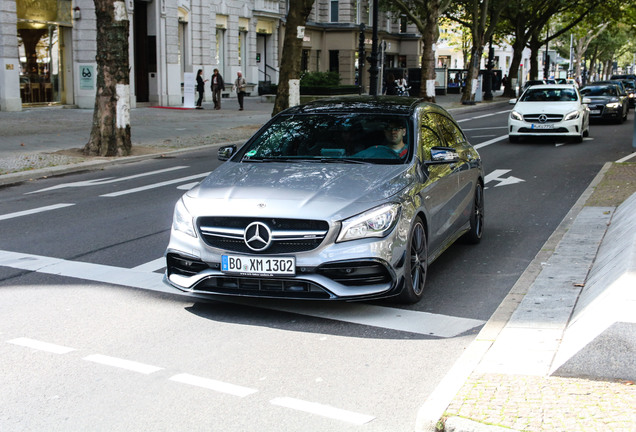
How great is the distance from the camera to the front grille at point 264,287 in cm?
605

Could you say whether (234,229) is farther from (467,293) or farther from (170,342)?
(467,293)

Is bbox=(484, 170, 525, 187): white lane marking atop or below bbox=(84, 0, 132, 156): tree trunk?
below

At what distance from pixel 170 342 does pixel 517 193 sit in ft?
28.1

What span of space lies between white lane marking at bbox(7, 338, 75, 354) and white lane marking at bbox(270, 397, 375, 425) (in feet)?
5.50

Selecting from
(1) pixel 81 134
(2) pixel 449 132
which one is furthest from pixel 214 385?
(1) pixel 81 134

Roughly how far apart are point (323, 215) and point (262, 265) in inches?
22.2

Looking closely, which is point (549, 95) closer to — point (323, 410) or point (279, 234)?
point (279, 234)

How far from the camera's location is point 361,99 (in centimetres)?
821

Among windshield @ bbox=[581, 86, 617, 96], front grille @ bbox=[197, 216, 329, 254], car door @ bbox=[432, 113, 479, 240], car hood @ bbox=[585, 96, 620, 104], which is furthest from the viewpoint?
windshield @ bbox=[581, 86, 617, 96]

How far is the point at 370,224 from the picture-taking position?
6055 mm

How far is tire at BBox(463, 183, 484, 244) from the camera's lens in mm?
8938

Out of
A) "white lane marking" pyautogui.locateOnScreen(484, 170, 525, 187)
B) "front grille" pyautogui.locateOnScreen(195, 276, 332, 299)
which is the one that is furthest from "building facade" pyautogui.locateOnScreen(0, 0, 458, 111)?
"front grille" pyautogui.locateOnScreen(195, 276, 332, 299)

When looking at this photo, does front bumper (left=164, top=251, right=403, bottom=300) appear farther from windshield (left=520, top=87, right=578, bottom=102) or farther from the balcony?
the balcony

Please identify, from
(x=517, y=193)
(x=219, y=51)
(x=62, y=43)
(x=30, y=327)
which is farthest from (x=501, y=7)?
(x=30, y=327)
